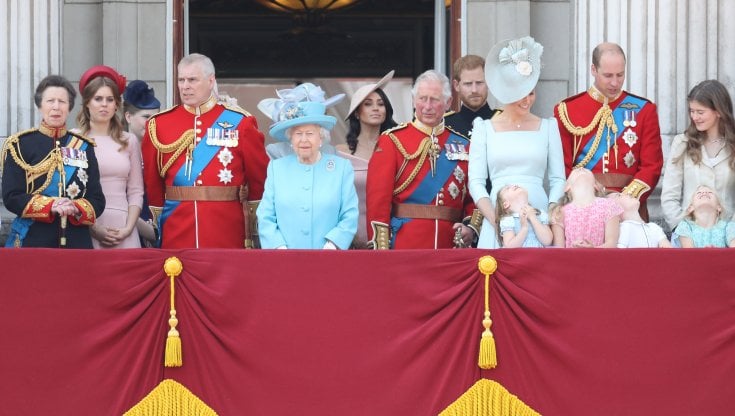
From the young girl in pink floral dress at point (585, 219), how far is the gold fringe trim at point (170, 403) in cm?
187

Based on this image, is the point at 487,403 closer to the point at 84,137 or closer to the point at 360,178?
the point at 360,178

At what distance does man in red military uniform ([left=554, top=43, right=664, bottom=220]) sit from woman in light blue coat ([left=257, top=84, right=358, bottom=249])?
1237mm

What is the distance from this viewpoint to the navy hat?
984cm

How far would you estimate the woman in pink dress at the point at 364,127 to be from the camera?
30.5ft

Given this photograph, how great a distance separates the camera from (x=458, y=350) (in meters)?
7.63

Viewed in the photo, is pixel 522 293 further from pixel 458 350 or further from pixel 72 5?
pixel 72 5

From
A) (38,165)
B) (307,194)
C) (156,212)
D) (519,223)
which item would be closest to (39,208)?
(38,165)

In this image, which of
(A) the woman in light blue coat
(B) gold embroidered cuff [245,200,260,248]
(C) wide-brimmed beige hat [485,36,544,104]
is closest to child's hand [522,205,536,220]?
(C) wide-brimmed beige hat [485,36,544,104]

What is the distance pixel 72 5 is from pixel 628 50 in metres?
3.37

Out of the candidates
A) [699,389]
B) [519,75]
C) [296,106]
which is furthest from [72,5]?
[699,389]

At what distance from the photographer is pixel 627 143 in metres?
9.04

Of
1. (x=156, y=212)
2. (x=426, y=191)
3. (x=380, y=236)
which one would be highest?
(x=426, y=191)

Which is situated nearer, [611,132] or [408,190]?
[408,190]

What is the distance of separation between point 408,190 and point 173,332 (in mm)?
1811
